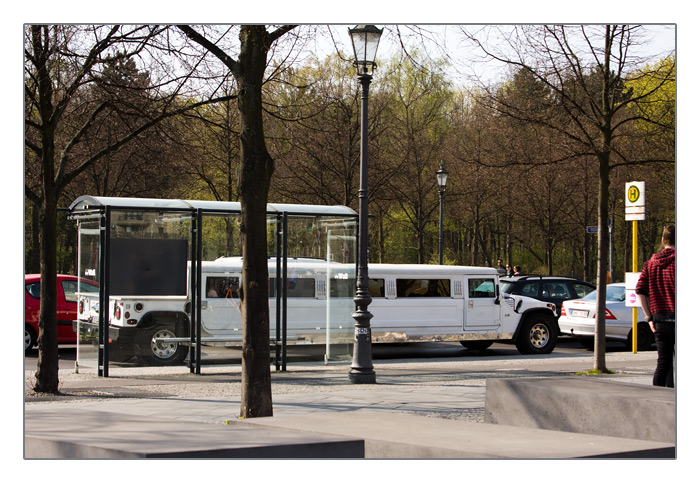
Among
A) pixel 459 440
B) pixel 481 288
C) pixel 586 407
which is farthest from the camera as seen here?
pixel 481 288

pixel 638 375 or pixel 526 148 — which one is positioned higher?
pixel 526 148

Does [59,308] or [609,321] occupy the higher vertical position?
[59,308]

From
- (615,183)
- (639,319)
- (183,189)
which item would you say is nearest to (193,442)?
(639,319)

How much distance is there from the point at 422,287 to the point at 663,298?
31.2 feet

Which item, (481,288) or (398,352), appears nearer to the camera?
(481,288)

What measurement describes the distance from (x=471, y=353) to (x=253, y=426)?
12.9 m

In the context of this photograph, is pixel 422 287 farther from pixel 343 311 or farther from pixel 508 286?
pixel 508 286

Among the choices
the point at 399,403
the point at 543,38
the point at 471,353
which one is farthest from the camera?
the point at 471,353

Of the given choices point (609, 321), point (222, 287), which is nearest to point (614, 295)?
point (609, 321)

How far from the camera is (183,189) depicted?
95.6 ft

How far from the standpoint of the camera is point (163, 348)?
15.3 metres

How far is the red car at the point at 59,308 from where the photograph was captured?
58.2 ft
